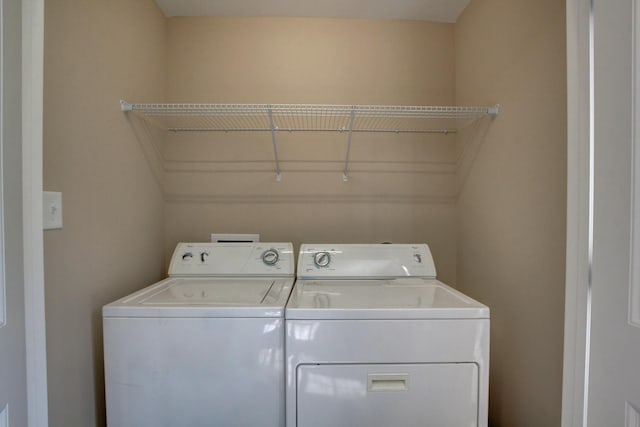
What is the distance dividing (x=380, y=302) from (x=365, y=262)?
0.46 metres

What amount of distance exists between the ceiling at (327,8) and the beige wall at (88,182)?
1.04 ft

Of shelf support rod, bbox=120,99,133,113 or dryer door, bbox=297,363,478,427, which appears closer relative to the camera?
dryer door, bbox=297,363,478,427

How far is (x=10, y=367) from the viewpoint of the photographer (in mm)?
684

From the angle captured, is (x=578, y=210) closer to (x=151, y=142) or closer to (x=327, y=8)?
(x=327, y=8)

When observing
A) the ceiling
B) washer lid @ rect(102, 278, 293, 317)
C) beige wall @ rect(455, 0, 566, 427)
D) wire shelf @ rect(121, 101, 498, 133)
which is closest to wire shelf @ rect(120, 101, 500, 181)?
wire shelf @ rect(121, 101, 498, 133)

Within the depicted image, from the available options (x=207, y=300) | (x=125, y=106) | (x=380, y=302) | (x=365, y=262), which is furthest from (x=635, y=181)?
(x=125, y=106)

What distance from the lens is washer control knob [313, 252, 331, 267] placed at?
1581 mm

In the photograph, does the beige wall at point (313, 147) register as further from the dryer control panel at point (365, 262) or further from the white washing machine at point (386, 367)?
the white washing machine at point (386, 367)

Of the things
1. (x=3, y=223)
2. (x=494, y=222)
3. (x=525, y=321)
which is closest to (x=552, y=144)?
(x=494, y=222)

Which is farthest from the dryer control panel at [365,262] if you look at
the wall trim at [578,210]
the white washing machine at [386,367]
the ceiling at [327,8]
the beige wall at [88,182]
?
the ceiling at [327,8]

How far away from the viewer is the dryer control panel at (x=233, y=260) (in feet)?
5.18

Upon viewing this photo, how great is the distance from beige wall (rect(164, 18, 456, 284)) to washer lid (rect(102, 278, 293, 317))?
52 cm

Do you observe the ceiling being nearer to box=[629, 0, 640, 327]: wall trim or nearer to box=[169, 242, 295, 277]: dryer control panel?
box=[629, 0, 640, 327]: wall trim

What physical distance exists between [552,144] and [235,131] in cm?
172
